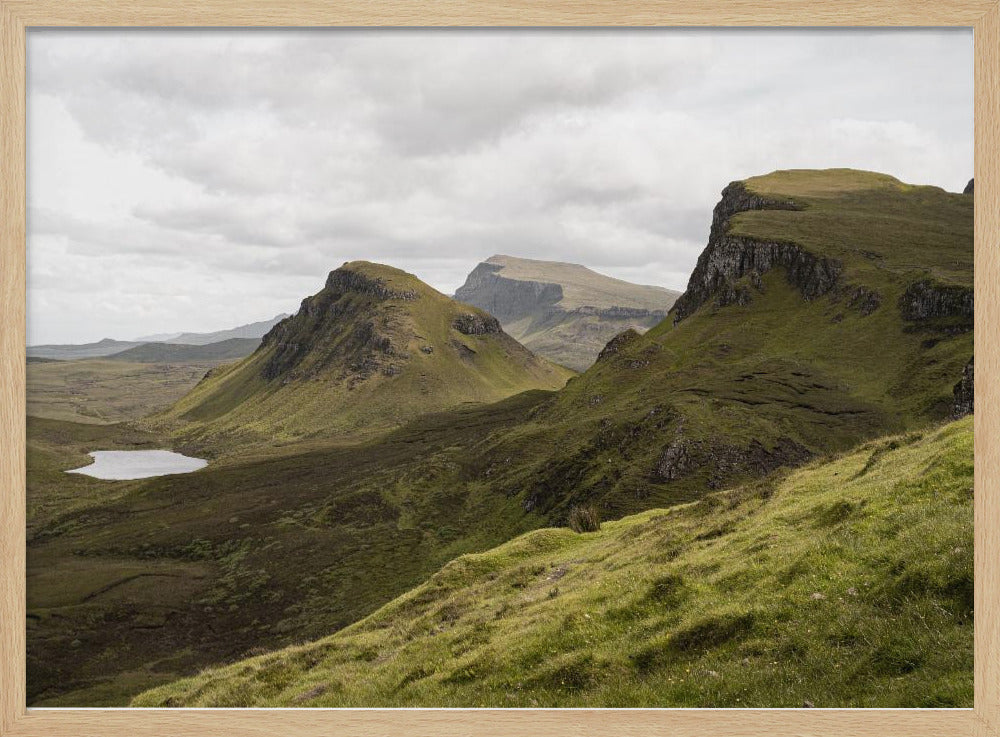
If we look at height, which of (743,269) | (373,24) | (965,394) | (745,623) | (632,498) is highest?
(743,269)

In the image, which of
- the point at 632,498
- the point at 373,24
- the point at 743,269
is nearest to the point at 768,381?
the point at 632,498

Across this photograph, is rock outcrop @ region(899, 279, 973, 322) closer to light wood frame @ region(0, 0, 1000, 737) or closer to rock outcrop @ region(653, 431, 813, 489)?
rock outcrop @ region(653, 431, 813, 489)

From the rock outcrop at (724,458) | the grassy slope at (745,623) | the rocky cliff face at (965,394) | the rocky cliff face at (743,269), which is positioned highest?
the rocky cliff face at (743,269)

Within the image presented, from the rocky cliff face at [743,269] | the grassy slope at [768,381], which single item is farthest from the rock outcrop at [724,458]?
the rocky cliff face at [743,269]

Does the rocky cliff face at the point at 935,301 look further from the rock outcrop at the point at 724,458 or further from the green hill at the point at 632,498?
the rock outcrop at the point at 724,458

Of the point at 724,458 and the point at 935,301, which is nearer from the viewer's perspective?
the point at 724,458

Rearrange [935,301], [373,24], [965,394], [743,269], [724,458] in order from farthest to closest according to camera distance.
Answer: [743,269]
[935,301]
[724,458]
[965,394]
[373,24]

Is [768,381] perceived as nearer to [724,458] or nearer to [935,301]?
[724,458]

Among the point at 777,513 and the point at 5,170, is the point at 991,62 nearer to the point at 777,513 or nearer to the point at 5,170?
the point at 777,513
